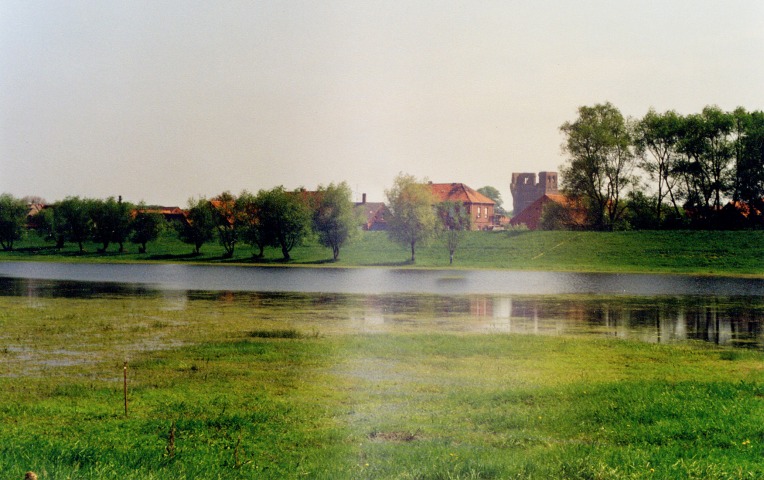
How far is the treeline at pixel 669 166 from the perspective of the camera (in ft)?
314

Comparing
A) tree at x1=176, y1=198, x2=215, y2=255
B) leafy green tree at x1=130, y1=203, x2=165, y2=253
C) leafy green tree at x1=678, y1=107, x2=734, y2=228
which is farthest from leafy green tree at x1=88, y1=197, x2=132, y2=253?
leafy green tree at x1=678, y1=107, x2=734, y2=228

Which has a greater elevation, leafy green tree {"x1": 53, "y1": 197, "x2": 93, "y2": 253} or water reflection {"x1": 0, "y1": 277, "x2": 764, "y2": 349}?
leafy green tree {"x1": 53, "y1": 197, "x2": 93, "y2": 253}

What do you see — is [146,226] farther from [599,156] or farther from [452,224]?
[599,156]

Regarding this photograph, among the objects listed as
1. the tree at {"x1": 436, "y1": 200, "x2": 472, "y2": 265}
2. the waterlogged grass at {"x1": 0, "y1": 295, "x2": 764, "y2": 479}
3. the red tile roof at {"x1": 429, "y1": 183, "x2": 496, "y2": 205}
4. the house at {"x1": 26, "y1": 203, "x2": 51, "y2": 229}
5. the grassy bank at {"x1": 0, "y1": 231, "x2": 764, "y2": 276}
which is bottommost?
the waterlogged grass at {"x1": 0, "y1": 295, "x2": 764, "y2": 479}

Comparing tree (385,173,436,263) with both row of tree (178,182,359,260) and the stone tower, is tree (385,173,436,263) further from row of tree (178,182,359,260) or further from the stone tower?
the stone tower

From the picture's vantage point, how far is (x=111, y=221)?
11512cm

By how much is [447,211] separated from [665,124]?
3191 centimetres

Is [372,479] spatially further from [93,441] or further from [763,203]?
[763,203]

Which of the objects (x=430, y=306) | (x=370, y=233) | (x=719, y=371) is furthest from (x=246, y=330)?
(x=370, y=233)

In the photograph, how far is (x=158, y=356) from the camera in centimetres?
2266

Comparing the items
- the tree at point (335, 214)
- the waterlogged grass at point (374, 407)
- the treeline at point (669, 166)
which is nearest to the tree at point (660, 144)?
the treeline at point (669, 166)

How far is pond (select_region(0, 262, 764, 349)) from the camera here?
31.2 m

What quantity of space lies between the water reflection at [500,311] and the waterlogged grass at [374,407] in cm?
375

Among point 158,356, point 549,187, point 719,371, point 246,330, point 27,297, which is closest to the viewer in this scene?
point 719,371
